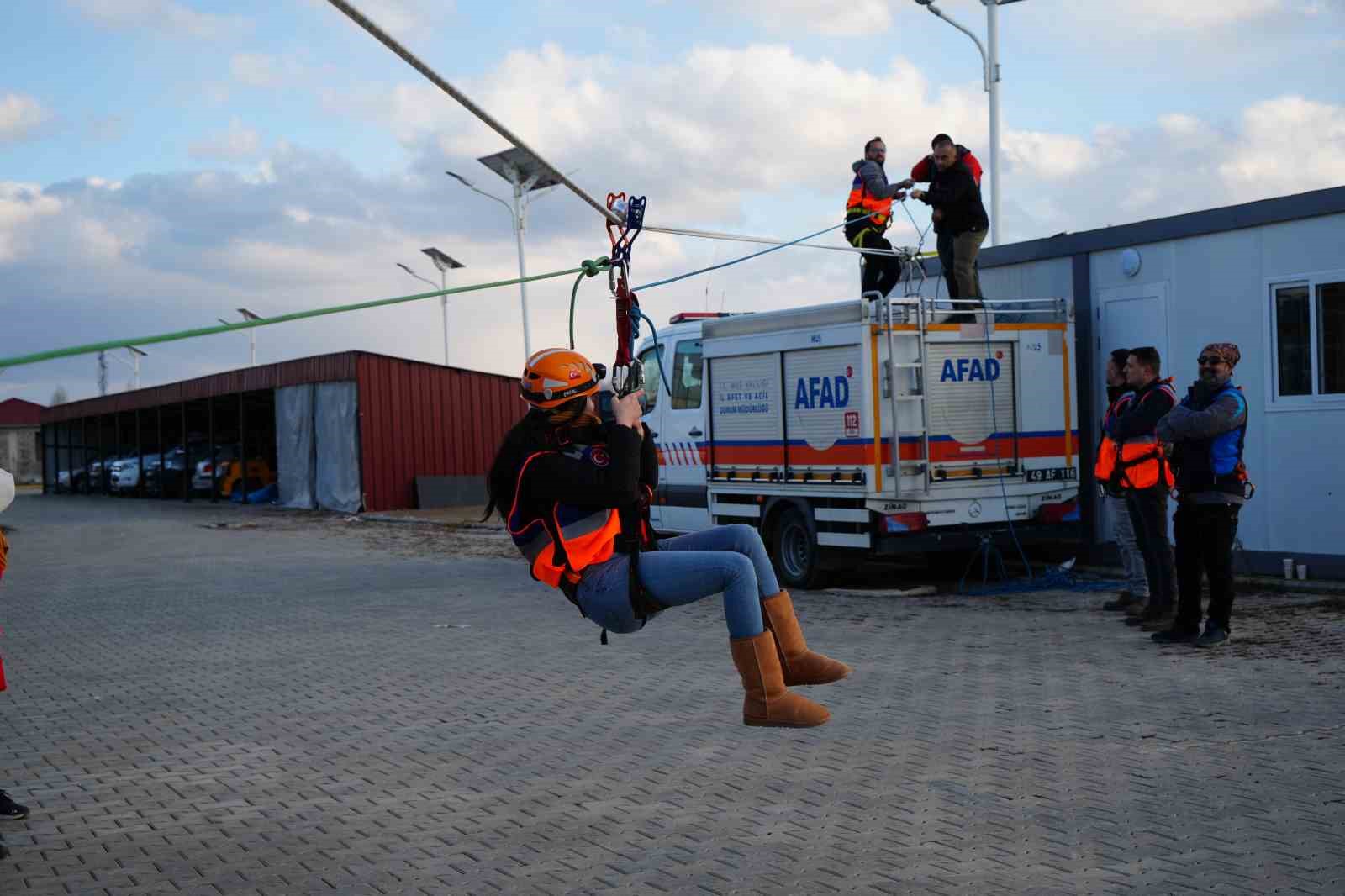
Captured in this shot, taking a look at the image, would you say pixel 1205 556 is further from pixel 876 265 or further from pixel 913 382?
pixel 876 265

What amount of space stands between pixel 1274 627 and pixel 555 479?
756cm

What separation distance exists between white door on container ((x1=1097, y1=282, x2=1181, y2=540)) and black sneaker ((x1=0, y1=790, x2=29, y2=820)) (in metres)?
11.3

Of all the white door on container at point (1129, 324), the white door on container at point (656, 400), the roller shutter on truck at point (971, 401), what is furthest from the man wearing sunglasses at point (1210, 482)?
the white door on container at point (656, 400)

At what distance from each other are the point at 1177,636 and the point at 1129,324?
5.32 metres

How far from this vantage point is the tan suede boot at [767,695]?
528 centimetres

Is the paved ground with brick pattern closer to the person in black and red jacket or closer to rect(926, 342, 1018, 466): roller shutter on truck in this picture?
rect(926, 342, 1018, 466): roller shutter on truck

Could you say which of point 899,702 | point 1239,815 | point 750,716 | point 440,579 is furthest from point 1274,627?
point 440,579

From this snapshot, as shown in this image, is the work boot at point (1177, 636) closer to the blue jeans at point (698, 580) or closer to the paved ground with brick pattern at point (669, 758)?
the paved ground with brick pattern at point (669, 758)

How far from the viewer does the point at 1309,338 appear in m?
12.8

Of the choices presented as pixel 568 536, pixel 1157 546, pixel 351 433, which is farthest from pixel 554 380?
pixel 351 433

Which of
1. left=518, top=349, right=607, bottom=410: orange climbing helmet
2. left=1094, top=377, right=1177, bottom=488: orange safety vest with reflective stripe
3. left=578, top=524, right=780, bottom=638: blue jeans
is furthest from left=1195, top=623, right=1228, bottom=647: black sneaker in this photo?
left=518, top=349, right=607, bottom=410: orange climbing helmet

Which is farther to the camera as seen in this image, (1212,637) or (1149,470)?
(1149,470)

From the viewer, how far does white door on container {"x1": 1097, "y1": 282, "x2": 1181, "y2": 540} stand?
14078 mm

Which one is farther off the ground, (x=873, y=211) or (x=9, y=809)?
(x=873, y=211)
